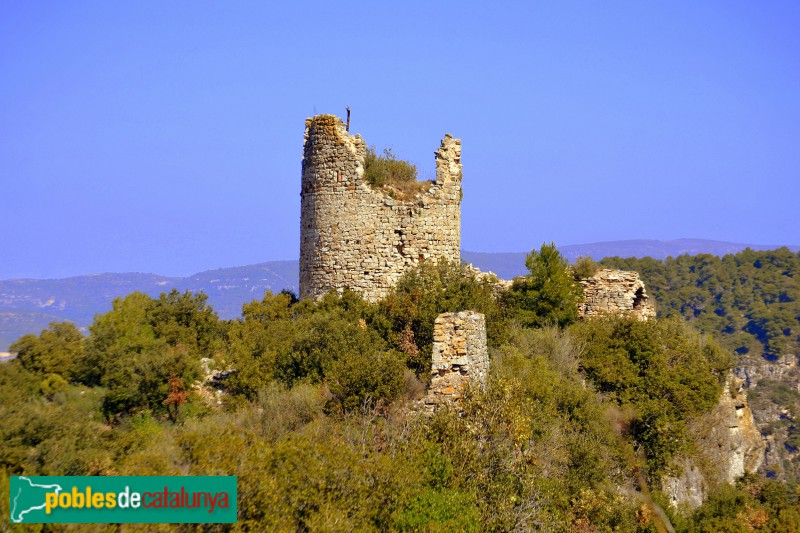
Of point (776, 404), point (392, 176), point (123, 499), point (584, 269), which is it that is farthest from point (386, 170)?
point (776, 404)

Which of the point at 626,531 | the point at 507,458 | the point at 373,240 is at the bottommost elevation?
the point at 626,531

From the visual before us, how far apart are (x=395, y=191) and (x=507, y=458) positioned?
8.60 meters

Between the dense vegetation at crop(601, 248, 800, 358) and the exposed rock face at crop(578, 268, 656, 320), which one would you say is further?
the dense vegetation at crop(601, 248, 800, 358)

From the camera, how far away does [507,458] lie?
14.9 meters

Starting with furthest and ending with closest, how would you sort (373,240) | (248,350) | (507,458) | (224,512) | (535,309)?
(535,309)
(373,240)
(248,350)
(507,458)
(224,512)

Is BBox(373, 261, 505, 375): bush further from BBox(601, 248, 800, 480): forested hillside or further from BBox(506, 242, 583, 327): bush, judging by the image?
BBox(601, 248, 800, 480): forested hillside

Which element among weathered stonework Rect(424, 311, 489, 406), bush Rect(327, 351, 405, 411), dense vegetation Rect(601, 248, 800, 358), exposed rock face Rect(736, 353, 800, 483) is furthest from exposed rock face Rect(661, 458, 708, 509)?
dense vegetation Rect(601, 248, 800, 358)

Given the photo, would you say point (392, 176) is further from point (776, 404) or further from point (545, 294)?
point (776, 404)

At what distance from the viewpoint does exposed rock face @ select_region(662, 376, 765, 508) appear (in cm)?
1981

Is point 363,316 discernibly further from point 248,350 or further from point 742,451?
point 742,451

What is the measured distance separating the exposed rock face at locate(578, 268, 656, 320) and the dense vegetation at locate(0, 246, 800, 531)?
659 mm

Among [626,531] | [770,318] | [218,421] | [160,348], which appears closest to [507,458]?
[626,531]

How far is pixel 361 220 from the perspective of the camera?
21922 mm

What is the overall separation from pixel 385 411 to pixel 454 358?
→ 1.53 m
